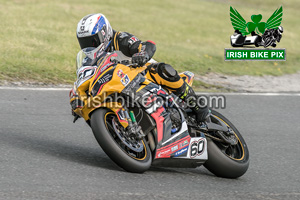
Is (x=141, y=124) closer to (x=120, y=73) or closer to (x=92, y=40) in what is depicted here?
(x=120, y=73)

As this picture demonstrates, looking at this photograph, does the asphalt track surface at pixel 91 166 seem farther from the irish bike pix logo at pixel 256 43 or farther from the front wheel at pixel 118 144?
the irish bike pix logo at pixel 256 43

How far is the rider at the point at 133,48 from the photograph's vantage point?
17.5 ft

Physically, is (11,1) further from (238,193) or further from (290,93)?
(238,193)

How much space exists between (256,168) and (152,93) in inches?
60.8

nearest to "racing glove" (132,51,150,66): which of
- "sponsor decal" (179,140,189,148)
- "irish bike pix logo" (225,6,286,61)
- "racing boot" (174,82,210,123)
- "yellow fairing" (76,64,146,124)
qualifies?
"yellow fairing" (76,64,146,124)

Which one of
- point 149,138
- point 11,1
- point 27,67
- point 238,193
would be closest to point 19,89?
point 27,67

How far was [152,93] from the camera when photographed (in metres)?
5.39

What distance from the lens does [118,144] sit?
16.8 feet

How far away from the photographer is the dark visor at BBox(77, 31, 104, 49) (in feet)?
17.5

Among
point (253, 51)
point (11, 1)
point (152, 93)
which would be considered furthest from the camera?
point (11, 1)

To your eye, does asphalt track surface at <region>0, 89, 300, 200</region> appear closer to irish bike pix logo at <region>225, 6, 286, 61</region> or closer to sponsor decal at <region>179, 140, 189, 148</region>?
sponsor decal at <region>179, 140, 189, 148</region>

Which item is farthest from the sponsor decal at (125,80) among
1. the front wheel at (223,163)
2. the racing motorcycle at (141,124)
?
the front wheel at (223,163)

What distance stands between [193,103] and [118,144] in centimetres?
99

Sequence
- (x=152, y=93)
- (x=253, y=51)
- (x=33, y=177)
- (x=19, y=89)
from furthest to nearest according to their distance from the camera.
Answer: (x=253, y=51)
(x=19, y=89)
(x=152, y=93)
(x=33, y=177)
